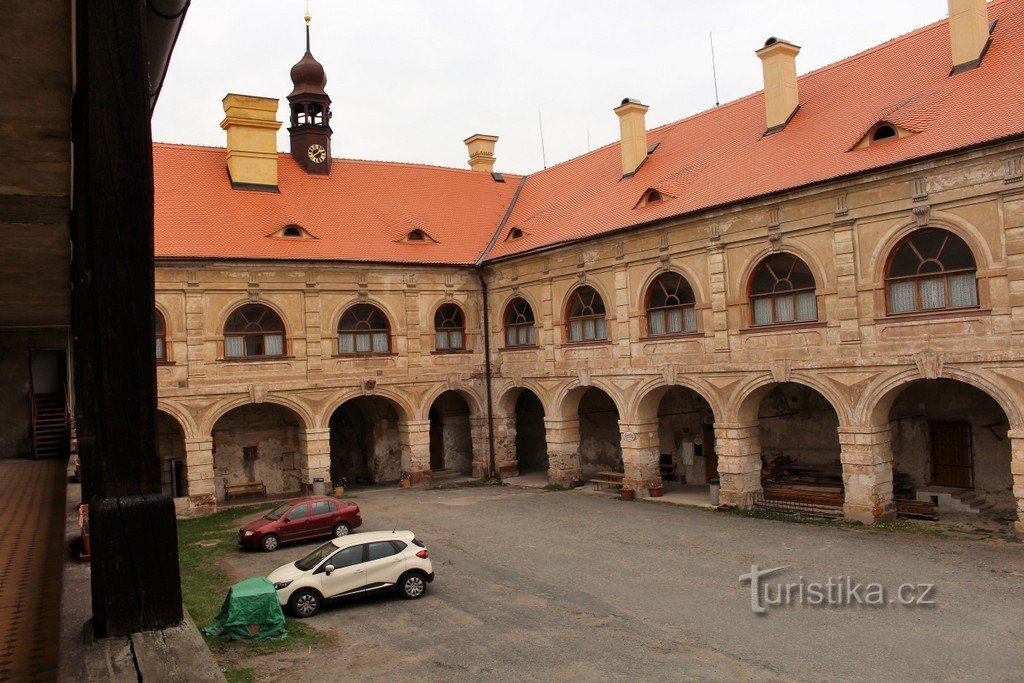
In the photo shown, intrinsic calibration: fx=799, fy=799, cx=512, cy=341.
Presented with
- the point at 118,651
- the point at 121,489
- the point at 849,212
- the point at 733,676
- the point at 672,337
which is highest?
the point at 849,212

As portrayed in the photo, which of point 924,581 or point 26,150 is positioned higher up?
point 26,150

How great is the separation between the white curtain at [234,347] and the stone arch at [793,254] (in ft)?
49.1

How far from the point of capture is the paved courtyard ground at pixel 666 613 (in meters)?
10.8

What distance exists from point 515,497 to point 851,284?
12.0 meters

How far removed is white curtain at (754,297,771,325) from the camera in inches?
804

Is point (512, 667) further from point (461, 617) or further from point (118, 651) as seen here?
point (118, 651)

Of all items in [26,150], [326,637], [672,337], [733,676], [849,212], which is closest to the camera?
[26,150]

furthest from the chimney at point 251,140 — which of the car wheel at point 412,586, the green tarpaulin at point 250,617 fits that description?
the green tarpaulin at point 250,617

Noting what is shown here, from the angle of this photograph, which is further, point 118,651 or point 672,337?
point 672,337

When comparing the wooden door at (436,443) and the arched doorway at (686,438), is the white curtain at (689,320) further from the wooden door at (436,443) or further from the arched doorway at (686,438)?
the wooden door at (436,443)

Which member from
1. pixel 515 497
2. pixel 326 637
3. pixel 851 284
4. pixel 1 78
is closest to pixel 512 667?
pixel 326 637

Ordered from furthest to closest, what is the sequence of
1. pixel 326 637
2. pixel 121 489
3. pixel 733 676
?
pixel 326 637 → pixel 733 676 → pixel 121 489

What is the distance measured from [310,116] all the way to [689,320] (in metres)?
16.9

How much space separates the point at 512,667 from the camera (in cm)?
1095
